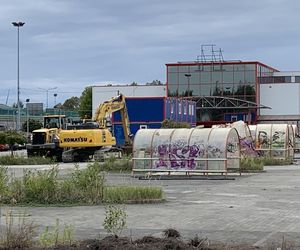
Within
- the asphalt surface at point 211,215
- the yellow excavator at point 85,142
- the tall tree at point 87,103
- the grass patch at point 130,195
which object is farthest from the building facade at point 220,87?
the grass patch at point 130,195

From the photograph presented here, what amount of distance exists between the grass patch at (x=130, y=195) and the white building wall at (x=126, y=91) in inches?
3137

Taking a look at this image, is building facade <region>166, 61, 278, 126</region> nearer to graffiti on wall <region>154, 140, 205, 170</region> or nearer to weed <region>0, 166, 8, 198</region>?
graffiti on wall <region>154, 140, 205, 170</region>

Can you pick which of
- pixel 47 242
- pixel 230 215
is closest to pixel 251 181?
pixel 230 215

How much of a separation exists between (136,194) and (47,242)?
27.3ft

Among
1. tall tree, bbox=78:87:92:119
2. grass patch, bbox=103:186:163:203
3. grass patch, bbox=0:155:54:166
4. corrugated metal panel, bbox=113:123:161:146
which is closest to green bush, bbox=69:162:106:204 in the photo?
grass patch, bbox=103:186:163:203

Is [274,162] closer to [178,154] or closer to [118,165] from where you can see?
[118,165]

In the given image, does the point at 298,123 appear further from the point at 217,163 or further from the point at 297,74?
the point at 217,163

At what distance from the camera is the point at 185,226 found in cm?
1218

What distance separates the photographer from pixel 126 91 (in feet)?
334

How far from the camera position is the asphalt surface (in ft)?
36.6

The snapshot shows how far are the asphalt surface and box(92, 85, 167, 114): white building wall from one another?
77.5 m

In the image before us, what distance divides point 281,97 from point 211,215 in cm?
8191

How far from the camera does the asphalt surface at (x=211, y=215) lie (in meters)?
11.1

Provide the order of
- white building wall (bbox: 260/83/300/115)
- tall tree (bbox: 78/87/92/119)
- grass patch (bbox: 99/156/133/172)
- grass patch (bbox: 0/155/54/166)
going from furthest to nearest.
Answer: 1. tall tree (bbox: 78/87/92/119)
2. white building wall (bbox: 260/83/300/115)
3. grass patch (bbox: 0/155/54/166)
4. grass patch (bbox: 99/156/133/172)
